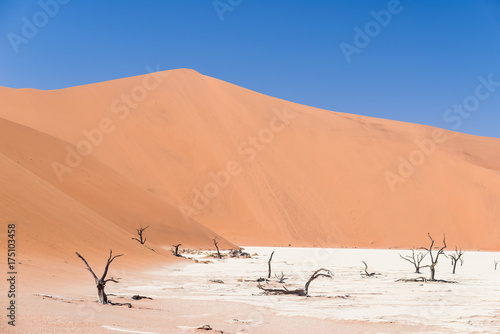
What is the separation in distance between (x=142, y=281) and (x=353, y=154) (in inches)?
2062

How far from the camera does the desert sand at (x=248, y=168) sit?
46594mm

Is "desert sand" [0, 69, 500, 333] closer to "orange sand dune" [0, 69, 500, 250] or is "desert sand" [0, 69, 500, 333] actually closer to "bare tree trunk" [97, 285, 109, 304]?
"orange sand dune" [0, 69, 500, 250]

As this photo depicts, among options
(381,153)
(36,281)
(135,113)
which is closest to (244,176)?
(135,113)

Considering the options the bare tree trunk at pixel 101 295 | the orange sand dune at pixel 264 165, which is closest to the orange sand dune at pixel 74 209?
the bare tree trunk at pixel 101 295

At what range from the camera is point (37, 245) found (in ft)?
47.8

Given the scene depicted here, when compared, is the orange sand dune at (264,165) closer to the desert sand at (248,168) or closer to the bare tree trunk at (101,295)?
the desert sand at (248,168)

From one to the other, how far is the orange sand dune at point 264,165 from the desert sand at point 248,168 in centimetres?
15

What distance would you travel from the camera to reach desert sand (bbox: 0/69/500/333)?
153 ft

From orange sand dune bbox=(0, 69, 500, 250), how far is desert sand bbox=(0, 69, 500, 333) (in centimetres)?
15

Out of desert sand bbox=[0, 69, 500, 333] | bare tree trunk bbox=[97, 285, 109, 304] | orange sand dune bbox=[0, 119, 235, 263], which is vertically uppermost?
desert sand bbox=[0, 69, 500, 333]

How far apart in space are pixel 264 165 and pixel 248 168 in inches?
87.7

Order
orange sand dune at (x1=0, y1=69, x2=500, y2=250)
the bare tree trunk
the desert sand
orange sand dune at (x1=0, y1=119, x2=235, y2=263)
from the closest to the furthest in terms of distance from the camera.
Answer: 1. the bare tree trunk
2. orange sand dune at (x1=0, y1=119, x2=235, y2=263)
3. the desert sand
4. orange sand dune at (x1=0, y1=69, x2=500, y2=250)

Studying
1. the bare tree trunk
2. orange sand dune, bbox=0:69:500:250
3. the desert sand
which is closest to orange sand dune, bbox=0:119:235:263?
the desert sand

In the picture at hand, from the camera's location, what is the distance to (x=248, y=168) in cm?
5681
